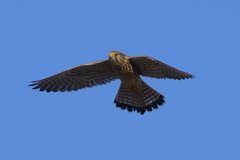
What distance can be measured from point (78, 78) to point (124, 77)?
4.21 ft

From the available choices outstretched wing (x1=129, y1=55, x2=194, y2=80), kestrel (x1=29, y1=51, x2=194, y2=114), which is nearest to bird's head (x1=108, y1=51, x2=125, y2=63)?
kestrel (x1=29, y1=51, x2=194, y2=114)

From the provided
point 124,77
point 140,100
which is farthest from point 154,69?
point 140,100

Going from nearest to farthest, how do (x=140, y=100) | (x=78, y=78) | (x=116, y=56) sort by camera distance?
(x=116, y=56), (x=78, y=78), (x=140, y=100)

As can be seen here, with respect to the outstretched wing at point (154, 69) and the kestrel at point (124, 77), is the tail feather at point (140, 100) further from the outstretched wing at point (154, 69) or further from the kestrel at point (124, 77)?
the outstretched wing at point (154, 69)

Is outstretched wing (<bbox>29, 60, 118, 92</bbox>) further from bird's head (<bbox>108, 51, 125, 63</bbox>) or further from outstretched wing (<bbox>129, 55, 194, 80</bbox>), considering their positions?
outstretched wing (<bbox>129, 55, 194, 80</bbox>)

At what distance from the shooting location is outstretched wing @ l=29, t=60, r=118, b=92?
35.6 ft

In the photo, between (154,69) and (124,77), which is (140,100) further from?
(154,69)

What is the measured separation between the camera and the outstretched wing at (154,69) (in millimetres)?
9750

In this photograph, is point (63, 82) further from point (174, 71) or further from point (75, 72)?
point (174, 71)

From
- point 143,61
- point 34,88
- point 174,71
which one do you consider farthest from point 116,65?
point 34,88

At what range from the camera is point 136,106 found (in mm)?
11695

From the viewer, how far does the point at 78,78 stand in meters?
11.1

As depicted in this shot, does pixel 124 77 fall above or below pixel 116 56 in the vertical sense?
below

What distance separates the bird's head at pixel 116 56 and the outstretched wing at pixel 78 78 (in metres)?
0.63
